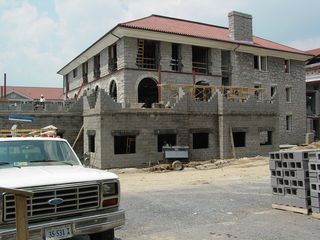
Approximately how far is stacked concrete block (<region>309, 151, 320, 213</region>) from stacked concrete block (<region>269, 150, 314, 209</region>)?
150mm

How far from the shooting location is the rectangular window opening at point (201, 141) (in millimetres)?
25125

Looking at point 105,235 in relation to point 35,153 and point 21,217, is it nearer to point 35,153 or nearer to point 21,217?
point 35,153

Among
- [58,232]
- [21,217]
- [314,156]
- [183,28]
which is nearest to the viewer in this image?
[21,217]

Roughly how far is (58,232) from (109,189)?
3.28ft

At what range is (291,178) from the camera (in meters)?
8.89

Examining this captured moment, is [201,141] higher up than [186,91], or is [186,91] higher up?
[186,91]

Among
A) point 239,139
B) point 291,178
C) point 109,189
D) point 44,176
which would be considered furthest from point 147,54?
point 44,176

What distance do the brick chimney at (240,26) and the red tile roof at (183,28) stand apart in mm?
750

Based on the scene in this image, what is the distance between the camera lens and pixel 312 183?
27.5 feet

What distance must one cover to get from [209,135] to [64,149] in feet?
61.9

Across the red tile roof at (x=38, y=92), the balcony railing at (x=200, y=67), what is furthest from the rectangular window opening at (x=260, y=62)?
the red tile roof at (x=38, y=92)

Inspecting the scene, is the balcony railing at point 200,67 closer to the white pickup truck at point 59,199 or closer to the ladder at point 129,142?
the ladder at point 129,142

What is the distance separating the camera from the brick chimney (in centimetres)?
3463

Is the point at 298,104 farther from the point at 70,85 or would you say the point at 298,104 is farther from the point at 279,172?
the point at 279,172
